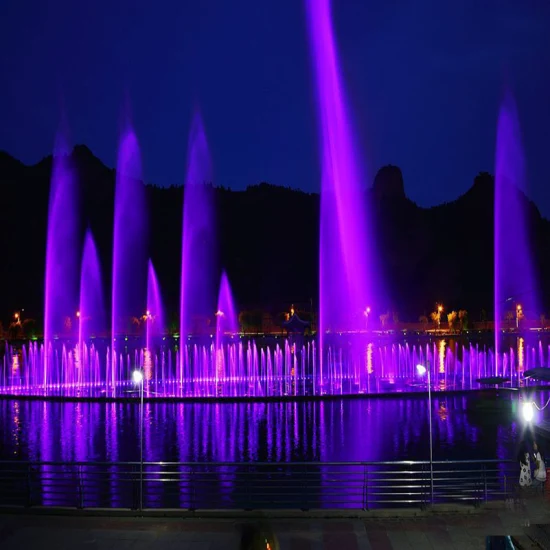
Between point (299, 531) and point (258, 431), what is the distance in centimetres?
1097

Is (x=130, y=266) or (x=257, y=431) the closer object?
(x=257, y=431)

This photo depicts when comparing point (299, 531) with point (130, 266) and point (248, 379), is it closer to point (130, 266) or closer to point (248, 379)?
point (248, 379)

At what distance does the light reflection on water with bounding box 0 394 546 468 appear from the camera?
1712cm

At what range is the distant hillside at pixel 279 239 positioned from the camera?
117438 mm

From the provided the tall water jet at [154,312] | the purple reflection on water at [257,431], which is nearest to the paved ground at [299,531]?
the purple reflection on water at [257,431]

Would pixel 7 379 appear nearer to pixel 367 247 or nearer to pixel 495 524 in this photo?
pixel 495 524

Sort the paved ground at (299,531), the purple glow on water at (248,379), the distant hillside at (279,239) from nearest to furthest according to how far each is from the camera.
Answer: the paved ground at (299,531) → the purple glow on water at (248,379) → the distant hillside at (279,239)

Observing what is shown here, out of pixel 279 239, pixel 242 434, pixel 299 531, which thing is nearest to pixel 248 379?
pixel 242 434

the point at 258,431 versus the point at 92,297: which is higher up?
the point at 92,297

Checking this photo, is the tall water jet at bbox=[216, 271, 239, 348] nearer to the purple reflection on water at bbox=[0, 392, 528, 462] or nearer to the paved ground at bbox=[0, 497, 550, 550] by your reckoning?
the purple reflection on water at bbox=[0, 392, 528, 462]

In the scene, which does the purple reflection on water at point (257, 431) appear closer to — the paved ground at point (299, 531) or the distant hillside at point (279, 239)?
the paved ground at point (299, 531)

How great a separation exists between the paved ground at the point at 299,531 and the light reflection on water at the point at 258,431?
7.17 meters

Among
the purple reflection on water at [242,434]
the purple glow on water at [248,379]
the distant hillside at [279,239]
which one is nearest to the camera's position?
the purple reflection on water at [242,434]

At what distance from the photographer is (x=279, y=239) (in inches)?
5271
